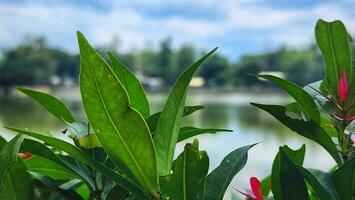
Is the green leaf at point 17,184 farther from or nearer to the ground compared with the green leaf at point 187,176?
nearer to the ground

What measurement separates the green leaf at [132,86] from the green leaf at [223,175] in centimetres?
9

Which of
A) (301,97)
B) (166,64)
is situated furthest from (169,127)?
(166,64)

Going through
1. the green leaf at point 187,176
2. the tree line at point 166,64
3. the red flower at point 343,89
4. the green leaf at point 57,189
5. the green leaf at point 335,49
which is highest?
the green leaf at point 335,49

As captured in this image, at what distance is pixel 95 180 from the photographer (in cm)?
40

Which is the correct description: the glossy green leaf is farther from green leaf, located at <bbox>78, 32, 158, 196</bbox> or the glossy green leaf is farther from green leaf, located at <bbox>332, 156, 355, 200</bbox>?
green leaf, located at <bbox>332, 156, 355, 200</bbox>

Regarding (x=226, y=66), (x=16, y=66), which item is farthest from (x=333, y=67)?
(x=226, y=66)

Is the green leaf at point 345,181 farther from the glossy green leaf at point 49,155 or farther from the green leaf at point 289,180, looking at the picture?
the glossy green leaf at point 49,155

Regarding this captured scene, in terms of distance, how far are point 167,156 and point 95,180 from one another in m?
0.09

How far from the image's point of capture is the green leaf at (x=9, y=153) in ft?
1.10

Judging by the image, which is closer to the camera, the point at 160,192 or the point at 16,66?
the point at 160,192

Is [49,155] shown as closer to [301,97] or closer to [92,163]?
[92,163]

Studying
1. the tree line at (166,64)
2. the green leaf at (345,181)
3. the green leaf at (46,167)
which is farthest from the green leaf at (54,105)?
the tree line at (166,64)

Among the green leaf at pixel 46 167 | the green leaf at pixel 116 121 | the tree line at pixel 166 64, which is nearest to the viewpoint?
the green leaf at pixel 116 121

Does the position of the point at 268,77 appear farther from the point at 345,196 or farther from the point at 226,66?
the point at 226,66
